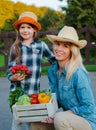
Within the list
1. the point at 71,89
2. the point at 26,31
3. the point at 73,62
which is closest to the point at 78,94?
the point at 71,89

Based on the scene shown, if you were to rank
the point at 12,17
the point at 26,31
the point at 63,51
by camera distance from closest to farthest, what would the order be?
the point at 63,51
the point at 26,31
the point at 12,17

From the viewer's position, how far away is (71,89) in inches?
175

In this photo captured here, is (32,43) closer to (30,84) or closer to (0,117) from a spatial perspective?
(30,84)

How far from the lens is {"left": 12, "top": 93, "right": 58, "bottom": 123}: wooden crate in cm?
441

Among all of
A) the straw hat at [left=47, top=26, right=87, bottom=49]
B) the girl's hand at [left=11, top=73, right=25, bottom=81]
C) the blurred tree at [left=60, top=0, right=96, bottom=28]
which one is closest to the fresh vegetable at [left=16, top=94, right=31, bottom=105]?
the girl's hand at [left=11, top=73, right=25, bottom=81]

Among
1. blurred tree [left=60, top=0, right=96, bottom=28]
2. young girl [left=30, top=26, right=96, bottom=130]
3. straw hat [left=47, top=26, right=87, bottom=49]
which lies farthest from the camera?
blurred tree [left=60, top=0, right=96, bottom=28]

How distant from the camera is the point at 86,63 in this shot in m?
17.2

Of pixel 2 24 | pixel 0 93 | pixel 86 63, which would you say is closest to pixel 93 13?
pixel 86 63

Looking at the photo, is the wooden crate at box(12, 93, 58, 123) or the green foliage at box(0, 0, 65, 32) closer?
the wooden crate at box(12, 93, 58, 123)

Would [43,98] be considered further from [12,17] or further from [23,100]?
[12,17]

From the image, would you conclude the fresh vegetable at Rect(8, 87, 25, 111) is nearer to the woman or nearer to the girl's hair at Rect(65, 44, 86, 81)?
the woman

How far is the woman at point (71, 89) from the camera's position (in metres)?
4.39

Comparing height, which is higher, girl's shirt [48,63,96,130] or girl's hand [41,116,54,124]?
girl's shirt [48,63,96,130]

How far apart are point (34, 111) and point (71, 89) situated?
0.40m
